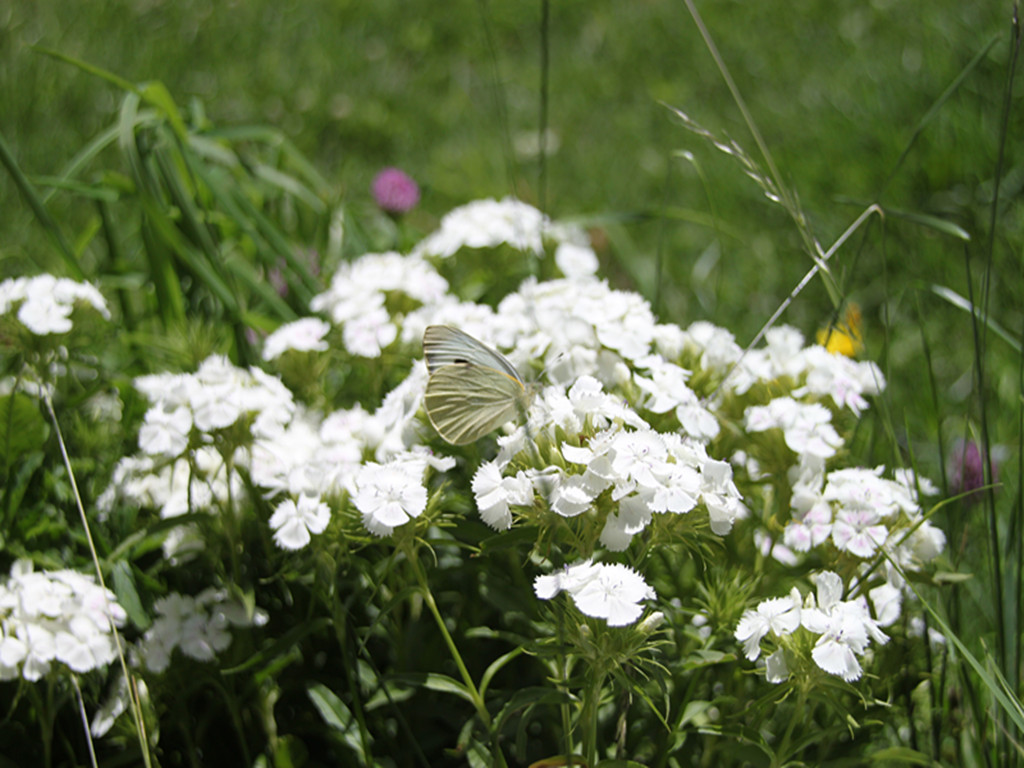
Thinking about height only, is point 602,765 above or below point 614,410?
below

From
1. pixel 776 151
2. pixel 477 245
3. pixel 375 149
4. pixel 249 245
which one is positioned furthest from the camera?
pixel 375 149

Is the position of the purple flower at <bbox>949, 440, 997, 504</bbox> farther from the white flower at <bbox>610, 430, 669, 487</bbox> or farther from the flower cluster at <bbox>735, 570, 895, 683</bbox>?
the white flower at <bbox>610, 430, 669, 487</bbox>

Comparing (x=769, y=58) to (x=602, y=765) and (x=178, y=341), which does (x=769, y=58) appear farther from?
(x=602, y=765)

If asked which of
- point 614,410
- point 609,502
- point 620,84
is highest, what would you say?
point 620,84

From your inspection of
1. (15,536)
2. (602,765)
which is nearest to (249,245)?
(15,536)

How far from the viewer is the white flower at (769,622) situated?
4.33ft

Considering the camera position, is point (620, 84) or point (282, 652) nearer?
point (282, 652)

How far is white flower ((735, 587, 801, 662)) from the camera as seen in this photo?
132cm

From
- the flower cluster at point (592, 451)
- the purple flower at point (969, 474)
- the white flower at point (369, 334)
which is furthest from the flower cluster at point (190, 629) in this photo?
the purple flower at point (969, 474)

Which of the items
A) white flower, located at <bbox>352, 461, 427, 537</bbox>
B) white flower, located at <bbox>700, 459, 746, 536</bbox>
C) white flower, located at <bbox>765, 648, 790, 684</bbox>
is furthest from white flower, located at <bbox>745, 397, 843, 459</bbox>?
white flower, located at <bbox>352, 461, 427, 537</bbox>

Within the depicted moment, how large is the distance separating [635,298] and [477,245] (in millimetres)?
611

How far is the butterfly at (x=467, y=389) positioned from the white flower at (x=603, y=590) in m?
0.36

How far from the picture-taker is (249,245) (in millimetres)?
2820

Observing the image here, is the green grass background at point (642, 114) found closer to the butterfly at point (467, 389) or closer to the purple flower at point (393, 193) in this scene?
the purple flower at point (393, 193)
